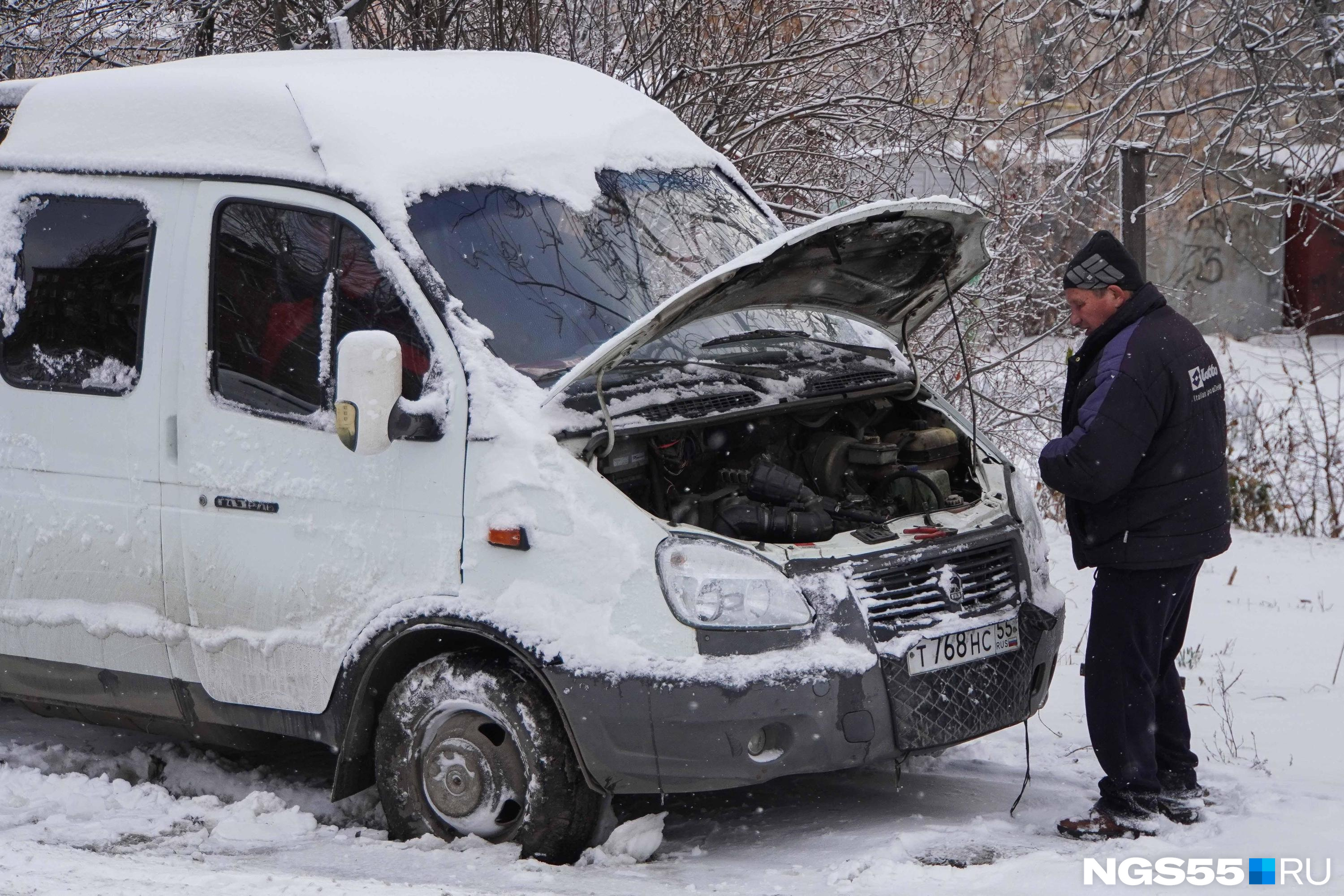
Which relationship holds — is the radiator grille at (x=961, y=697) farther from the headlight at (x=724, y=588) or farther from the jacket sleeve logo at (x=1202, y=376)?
the jacket sleeve logo at (x=1202, y=376)

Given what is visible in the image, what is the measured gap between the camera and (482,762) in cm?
405

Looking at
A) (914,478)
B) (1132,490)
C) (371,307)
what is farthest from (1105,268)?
(371,307)

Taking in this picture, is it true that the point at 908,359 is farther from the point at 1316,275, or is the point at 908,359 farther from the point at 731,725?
the point at 1316,275

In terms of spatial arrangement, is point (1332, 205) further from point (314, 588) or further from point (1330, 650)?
point (314, 588)

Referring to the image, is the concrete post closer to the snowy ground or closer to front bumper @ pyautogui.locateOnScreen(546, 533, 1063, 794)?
the snowy ground

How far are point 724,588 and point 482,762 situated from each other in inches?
34.7

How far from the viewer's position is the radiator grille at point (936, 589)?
13.1ft

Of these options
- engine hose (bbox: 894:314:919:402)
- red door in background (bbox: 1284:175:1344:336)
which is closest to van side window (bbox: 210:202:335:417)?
engine hose (bbox: 894:314:919:402)

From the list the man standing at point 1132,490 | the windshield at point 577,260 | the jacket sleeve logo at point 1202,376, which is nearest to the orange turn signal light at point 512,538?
the windshield at point 577,260

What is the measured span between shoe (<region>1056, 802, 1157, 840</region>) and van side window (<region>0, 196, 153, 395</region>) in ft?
10.4

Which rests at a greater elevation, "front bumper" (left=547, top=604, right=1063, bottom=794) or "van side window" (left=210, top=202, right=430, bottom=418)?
"van side window" (left=210, top=202, right=430, bottom=418)

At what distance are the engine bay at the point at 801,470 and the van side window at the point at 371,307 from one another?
0.58 meters

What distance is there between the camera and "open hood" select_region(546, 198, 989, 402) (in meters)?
3.90

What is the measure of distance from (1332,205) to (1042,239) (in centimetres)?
230
